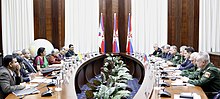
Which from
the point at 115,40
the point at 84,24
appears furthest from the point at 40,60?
the point at 84,24

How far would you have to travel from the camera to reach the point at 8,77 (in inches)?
132

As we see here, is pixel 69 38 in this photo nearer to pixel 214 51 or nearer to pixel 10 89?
pixel 214 51

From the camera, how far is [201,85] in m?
3.55

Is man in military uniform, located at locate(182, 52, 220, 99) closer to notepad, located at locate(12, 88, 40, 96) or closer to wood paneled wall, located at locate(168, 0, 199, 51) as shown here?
notepad, located at locate(12, 88, 40, 96)

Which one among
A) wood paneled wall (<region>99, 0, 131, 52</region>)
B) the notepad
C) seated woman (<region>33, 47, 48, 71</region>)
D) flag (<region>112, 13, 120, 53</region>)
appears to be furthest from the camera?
wood paneled wall (<region>99, 0, 131, 52</region>)

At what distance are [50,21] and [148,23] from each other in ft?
11.1

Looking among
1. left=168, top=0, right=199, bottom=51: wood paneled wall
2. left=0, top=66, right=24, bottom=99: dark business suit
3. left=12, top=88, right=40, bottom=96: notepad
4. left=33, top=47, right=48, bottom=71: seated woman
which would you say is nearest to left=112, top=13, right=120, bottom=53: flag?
left=168, top=0, right=199, bottom=51: wood paneled wall

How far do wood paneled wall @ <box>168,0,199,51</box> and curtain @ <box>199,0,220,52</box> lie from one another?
0.49 ft

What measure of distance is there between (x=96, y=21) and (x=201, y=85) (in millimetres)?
6858

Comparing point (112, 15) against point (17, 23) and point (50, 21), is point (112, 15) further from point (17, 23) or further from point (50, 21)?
point (17, 23)

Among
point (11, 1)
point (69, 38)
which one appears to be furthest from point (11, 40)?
point (69, 38)

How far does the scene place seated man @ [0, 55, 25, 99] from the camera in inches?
128

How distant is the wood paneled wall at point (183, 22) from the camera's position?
893 cm

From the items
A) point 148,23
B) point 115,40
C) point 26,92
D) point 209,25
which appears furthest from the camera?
point 148,23
